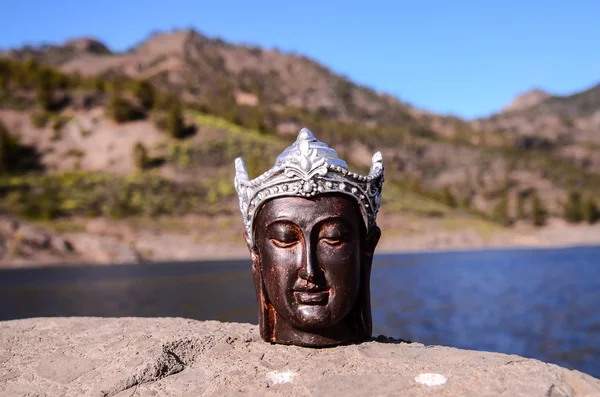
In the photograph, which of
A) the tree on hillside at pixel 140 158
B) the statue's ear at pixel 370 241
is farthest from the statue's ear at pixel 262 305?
the tree on hillside at pixel 140 158

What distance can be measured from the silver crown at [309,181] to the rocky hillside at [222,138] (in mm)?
28571

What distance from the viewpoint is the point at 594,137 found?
80688 millimetres

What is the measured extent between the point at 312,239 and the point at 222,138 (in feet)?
136

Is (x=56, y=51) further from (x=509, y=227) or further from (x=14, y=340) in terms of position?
(x=14, y=340)

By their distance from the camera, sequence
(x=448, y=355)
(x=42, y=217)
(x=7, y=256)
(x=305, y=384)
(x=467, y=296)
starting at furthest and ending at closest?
(x=42, y=217), (x=7, y=256), (x=467, y=296), (x=448, y=355), (x=305, y=384)

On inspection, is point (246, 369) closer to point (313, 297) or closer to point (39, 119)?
point (313, 297)

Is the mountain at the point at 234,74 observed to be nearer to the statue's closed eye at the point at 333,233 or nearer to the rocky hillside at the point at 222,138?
the rocky hillside at the point at 222,138

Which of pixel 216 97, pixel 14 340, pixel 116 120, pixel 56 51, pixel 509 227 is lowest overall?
pixel 509 227

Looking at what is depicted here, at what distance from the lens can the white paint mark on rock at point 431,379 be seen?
3.56 m

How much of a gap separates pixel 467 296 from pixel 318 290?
469 inches

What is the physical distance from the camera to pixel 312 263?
4305 millimetres

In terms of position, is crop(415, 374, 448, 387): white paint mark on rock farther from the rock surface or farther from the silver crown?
the silver crown

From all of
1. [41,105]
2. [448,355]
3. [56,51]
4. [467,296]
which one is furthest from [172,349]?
[56,51]

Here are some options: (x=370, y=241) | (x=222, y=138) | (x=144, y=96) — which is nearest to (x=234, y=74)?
(x=144, y=96)
